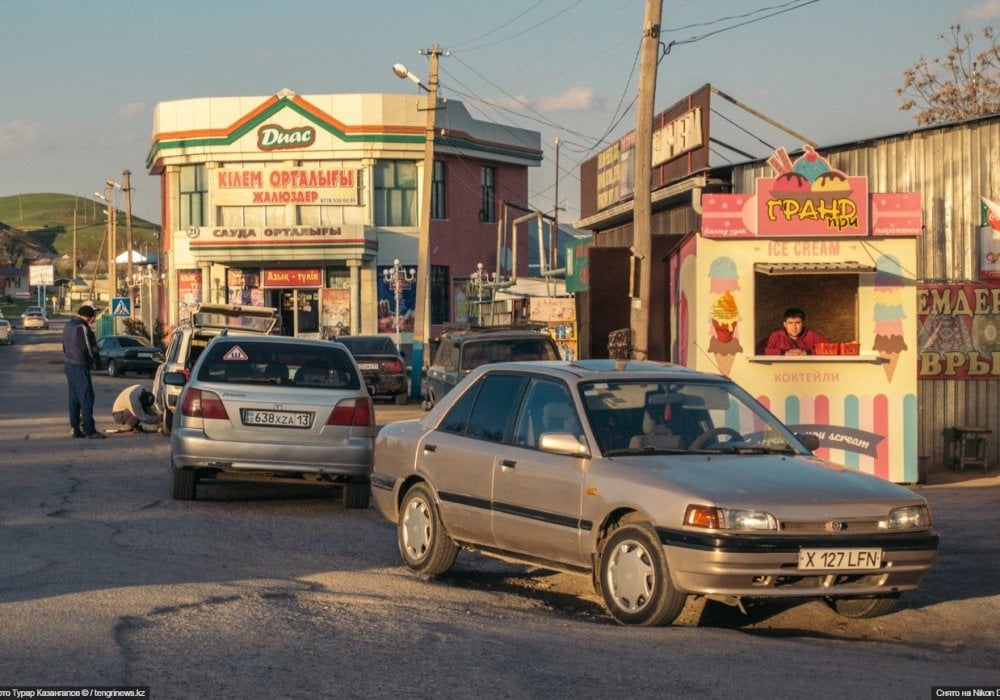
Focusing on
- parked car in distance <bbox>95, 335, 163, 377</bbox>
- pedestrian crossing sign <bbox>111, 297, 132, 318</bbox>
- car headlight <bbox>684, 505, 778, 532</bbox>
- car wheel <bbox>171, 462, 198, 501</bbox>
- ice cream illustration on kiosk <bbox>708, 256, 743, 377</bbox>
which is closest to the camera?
car headlight <bbox>684, 505, 778, 532</bbox>

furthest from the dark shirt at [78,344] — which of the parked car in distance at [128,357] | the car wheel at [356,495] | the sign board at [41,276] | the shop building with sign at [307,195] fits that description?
the sign board at [41,276]

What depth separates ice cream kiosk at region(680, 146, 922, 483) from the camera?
54.2 ft

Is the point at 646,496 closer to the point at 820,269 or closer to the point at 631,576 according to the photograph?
the point at 631,576

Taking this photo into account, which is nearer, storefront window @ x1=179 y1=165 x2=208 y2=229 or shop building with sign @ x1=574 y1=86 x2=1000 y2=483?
shop building with sign @ x1=574 y1=86 x2=1000 y2=483

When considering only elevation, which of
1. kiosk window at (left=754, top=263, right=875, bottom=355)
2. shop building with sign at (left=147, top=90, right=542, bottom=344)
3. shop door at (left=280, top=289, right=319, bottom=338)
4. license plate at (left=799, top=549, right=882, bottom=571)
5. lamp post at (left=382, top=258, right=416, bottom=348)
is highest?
shop building with sign at (left=147, top=90, right=542, bottom=344)

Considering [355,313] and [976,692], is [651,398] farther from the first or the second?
[355,313]

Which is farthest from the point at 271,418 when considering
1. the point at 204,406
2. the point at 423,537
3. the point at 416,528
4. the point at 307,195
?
the point at 307,195

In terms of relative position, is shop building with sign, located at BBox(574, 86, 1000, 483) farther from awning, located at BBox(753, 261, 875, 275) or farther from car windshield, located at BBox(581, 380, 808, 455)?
car windshield, located at BBox(581, 380, 808, 455)

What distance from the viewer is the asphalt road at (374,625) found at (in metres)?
6.41

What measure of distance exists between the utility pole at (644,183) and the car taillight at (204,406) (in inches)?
278

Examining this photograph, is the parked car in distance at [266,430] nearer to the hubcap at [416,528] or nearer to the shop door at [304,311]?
the hubcap at [416,528]

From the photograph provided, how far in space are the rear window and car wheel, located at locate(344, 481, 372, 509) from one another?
100 centimetres

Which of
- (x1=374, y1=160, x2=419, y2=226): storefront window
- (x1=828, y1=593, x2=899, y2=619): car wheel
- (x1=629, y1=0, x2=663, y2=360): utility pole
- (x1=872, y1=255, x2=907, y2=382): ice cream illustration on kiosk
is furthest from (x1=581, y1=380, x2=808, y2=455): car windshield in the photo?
(x1=374, y1=160, x2=419, y2=226): storefront window

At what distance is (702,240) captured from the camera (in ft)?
54.6
